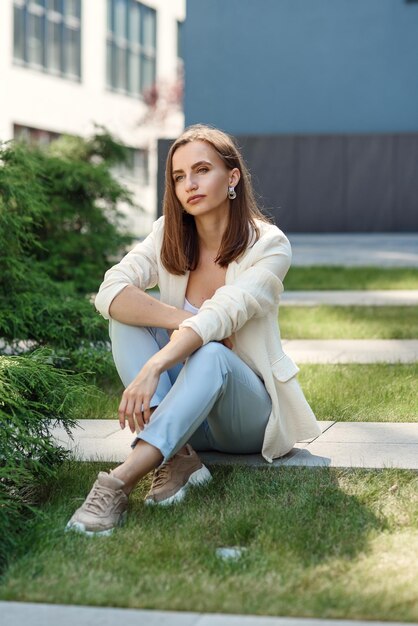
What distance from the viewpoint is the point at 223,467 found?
4215mm

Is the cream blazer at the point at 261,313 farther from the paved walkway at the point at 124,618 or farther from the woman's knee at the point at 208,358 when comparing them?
the paved walkway at the point at 124,618

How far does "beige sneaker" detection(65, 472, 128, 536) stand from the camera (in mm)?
3521

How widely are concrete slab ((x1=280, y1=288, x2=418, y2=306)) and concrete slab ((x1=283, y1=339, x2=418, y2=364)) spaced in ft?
5.96

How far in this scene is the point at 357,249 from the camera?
1576 cm

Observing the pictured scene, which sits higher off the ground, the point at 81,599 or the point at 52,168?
the point at 52,168

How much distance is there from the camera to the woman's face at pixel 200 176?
4070 millimetres

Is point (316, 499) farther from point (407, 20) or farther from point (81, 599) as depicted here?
point (407, 20)

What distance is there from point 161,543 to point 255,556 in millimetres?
327

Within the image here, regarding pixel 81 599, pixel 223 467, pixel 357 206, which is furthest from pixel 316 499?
pixel 357 206

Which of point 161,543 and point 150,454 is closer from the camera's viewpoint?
point 161,543

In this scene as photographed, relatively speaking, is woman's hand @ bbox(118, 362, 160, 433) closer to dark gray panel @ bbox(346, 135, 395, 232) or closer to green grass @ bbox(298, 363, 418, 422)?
green grass @ bbox(298, 363, 418, 422)

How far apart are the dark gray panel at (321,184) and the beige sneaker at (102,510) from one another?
16.6m

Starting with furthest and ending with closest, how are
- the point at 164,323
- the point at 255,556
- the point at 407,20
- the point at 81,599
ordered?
1. the point at 407,20
2. the point at 164,323
3. the point at 255,556
4. the point at 81,599

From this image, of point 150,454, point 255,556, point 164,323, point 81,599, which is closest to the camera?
point 81,599
